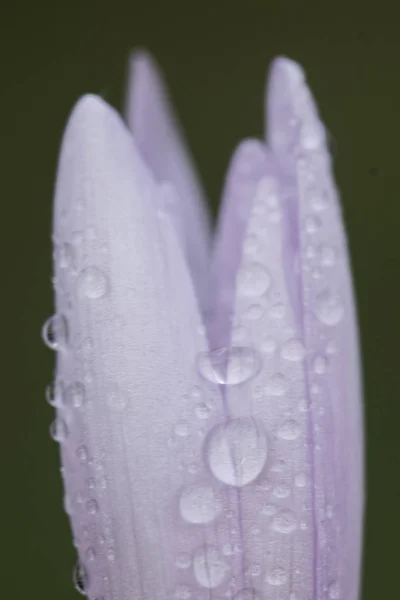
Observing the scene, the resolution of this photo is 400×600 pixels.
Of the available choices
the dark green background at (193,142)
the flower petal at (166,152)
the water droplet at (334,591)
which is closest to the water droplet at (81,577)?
the water droplet at (334,591)

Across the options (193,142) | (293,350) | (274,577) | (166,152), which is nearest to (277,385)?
(293,350)

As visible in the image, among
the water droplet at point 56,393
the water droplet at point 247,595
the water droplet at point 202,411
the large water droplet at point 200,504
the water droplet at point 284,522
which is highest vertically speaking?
the water droplet at point 56,393

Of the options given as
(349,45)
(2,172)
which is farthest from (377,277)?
(2,172)

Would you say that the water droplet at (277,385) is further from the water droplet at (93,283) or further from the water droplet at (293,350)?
the water droplet at (93,283)

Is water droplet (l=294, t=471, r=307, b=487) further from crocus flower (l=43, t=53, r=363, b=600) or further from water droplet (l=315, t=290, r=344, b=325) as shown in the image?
water droplet (l=315, t=290, r=344, b=325)

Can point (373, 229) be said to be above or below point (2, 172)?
below

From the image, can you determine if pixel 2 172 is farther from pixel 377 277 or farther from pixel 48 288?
pixel 377 277

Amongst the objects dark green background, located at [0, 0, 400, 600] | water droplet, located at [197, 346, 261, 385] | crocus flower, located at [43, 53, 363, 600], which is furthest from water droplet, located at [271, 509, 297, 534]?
dark green background, located at [0, 0, 400, 600]
